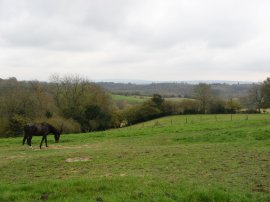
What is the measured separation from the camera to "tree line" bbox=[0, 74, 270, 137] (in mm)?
46062

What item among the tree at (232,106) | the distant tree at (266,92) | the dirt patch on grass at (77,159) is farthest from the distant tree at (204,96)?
the dirt patch on grass at (77,159)

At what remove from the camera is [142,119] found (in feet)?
223

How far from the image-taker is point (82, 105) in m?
57.8

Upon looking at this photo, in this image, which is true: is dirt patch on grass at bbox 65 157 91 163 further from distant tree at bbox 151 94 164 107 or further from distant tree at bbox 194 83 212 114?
distant tree at bbox 194 83 212 114

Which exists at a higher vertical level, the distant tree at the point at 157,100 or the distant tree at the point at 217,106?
the distant tree at the point at 157,100

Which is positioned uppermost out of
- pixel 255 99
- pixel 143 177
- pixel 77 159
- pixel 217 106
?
pixel 255 99

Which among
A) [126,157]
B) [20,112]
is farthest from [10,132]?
[126,157]

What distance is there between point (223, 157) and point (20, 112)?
40.1m

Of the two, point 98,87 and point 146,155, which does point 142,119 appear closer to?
point 98,87

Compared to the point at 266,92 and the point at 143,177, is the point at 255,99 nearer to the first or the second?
the point at 266,92

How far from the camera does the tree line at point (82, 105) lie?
4606 cm

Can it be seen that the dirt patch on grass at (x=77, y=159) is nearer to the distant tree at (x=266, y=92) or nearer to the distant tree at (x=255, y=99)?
the distant tree at (x=266, y=92)

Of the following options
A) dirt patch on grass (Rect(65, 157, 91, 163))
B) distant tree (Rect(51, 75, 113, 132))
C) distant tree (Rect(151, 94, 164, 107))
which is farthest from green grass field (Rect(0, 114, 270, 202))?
distant tree (Rect(151, 94, 164, 107))

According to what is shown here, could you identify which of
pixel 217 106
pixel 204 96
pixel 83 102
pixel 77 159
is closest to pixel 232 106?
pixel 217 106
